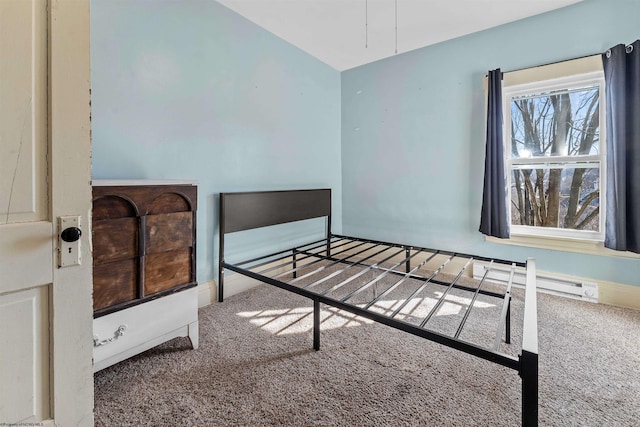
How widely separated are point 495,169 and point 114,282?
9.53 ft

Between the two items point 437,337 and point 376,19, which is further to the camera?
point 376,19

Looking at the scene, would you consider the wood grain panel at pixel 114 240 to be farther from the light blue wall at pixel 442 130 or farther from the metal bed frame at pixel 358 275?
the light blue wall at pixel 442 130

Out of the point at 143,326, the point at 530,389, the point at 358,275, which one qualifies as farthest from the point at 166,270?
the point at 530,389

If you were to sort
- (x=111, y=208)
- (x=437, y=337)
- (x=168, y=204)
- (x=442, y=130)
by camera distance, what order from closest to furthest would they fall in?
1. (x=437, y=337)
2. (x=111, y=208)
3. (x=168, y=204)
4. (x=442, y=130)

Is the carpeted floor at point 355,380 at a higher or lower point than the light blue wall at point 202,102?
lower

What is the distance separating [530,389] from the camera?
917mm

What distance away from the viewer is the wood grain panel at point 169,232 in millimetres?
1457

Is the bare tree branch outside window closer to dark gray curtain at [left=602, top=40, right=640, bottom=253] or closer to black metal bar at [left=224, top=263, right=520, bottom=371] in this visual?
dark gray curtain at [left=602, top=40, right=640, bottom=253]

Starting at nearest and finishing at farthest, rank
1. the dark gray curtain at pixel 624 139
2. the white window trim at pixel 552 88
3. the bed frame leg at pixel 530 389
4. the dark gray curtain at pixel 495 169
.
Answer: the bed frame leg at pixel 530 389
the dark gray curtain at pixel 624 139
the white window trim at pixel 552 88
the dark gray curtain at pixel 495 169

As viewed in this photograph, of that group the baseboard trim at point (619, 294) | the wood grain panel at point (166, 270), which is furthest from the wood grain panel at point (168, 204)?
the baseboard trim at point (619, 294)

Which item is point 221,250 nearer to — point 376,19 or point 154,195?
point 154,195

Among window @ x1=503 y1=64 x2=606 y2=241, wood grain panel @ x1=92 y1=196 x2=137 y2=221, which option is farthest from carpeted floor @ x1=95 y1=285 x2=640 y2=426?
window @ x1=503 y1=64 x2=606 y2=241

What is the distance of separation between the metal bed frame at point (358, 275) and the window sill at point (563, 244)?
Answer: 18.9 inches

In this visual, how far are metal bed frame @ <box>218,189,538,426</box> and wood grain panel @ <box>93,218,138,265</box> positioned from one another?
2.47 feet
